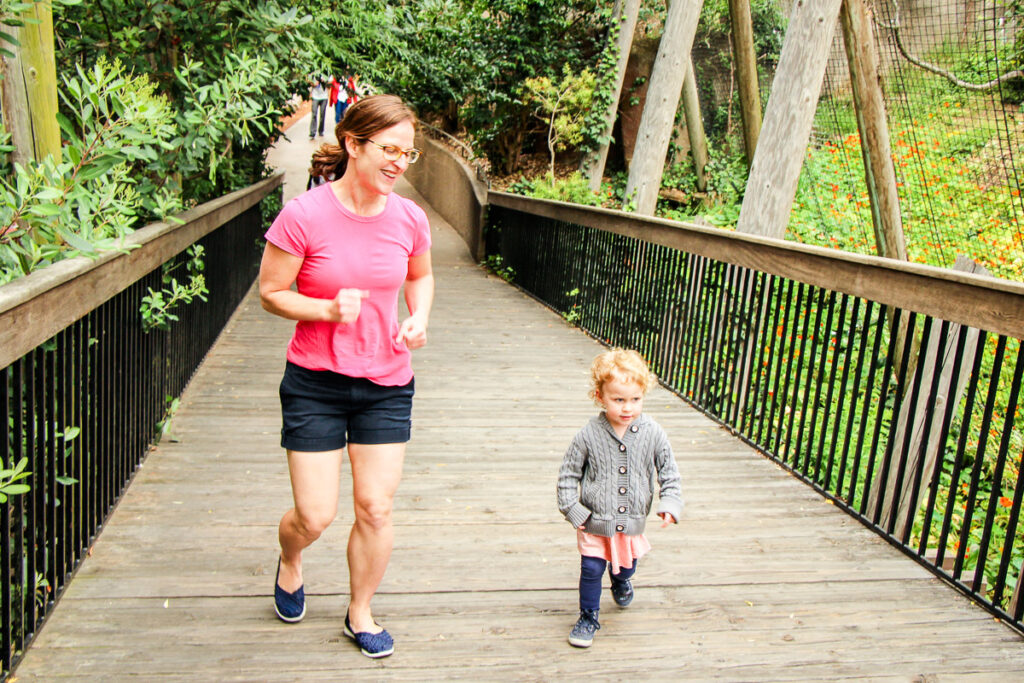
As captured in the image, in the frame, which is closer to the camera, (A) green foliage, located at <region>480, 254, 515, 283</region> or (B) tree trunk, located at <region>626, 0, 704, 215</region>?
(B) tree trunk, located at <region>626, 0, 704, 215</region>

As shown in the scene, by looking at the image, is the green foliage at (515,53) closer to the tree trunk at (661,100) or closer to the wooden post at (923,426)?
the tree trunk at (661,100)

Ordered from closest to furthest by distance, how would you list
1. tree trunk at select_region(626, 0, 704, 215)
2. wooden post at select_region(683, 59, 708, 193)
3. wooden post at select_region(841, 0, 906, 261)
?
wooden post at select_region(841, 0, 906, 261) → tree trunk at select_region(626, 0, 704, 215) → wooden post at select_region(683, 59, 708, 193)

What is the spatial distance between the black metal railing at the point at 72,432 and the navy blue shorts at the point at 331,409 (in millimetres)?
722

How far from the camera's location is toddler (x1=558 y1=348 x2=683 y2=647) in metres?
2.97

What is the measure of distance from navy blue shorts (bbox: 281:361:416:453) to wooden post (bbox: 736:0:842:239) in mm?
5412

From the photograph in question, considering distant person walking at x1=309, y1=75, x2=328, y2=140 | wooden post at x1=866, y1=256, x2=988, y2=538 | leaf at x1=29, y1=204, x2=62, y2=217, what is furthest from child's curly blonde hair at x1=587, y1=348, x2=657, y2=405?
distant person walking at x1=309, y1=75, x2=328, y2=140

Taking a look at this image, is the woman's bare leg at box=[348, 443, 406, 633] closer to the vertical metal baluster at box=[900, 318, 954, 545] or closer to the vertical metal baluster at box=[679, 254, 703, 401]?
the vertical metal baluster at box=[900, 318, 954, 545]

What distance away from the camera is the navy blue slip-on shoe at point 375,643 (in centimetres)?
283

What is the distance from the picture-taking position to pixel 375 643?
9.30 ft

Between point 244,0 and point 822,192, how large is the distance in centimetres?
1162

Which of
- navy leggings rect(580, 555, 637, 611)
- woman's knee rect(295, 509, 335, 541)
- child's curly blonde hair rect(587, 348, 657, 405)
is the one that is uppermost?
child's curly blonde hair rect(587, 348, 657, 405)

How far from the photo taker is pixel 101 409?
11.9 ft

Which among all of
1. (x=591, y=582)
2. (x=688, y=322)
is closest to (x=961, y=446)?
(x=591, y=582)

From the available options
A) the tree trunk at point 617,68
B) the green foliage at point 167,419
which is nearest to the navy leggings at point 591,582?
the green foliage at point 167,419
